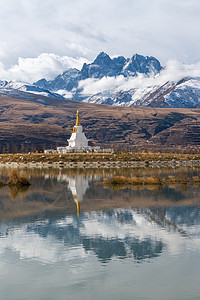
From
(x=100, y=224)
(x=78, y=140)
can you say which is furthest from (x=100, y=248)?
(x=78, y=140)

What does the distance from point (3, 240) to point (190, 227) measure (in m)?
11.3

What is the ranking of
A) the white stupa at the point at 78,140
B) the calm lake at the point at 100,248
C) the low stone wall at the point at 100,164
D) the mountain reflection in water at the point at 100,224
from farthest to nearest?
the white stupa at the point at 78,140
the low stone wall at the point at 100,164
the mountain reflection in water at the point at 100,224
the calm lake at the point at 100,248

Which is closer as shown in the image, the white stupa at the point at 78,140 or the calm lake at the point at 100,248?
the calm lake at the point at 100,248

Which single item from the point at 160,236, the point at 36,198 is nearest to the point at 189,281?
the point at 160,236

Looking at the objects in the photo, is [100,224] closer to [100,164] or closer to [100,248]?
[100,248]

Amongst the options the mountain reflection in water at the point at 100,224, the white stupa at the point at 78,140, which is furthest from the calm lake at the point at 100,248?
the white stupa at the point at 78,140

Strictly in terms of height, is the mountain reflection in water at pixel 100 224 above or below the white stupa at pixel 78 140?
below

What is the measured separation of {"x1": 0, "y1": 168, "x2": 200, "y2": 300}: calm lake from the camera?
14.9 meters

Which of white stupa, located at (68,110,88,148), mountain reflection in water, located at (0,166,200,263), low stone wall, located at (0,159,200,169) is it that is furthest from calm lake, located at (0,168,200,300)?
white stupa, located at (68,110,88,148)

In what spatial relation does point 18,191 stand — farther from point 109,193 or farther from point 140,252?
point 140,252

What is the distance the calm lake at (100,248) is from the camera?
586 inches

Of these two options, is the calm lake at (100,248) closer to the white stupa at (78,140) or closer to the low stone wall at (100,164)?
the low stone wall at (100,164)

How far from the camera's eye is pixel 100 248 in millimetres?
19750

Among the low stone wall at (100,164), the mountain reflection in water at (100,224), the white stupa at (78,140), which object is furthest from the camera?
the white stupa at (78,140)
